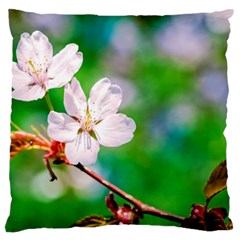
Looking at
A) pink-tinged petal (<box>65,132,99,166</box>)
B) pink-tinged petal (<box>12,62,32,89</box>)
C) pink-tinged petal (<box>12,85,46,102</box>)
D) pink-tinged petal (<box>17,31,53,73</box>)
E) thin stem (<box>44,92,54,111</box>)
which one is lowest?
pink-tinged petal (<box>65,132,99,166</box>)

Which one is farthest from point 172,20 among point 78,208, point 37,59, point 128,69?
point 78,208

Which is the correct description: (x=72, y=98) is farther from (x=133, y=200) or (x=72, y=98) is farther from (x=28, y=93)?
(x=133, y=200)

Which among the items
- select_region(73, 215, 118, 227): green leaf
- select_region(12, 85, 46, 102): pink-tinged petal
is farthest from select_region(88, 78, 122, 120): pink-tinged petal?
select_region(73, 215, 118, 227): green leaf

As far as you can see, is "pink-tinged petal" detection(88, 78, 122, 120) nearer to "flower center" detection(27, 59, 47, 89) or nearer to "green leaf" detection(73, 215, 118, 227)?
"flower center" detection(27, 59, 47, 89)

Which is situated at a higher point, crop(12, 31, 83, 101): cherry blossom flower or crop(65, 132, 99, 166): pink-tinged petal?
crop(12, 31, 83, 101): cherry blossom flower

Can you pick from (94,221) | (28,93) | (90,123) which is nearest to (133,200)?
(94,221)

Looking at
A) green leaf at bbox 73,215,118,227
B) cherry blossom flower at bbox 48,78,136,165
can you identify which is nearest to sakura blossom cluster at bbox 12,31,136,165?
cherry blossom flower at bbox 48,78,136,165
